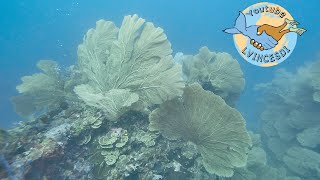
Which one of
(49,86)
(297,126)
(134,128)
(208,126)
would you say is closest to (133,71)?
(134,128)

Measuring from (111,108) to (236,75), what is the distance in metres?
3.52

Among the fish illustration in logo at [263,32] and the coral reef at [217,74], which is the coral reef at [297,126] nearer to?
the coral reef at [217,74]

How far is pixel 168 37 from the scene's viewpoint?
51.5 meters

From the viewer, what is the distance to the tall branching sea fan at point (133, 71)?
418 centimetres

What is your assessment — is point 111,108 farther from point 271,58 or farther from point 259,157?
point 259,157

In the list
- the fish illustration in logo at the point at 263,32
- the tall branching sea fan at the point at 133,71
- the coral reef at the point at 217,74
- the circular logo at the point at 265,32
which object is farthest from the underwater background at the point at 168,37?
the fish illustration in logo at the point at 263,32

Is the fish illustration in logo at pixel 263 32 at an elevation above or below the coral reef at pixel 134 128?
above

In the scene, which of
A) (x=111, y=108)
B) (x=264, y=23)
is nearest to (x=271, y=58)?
(x=264, y=23)

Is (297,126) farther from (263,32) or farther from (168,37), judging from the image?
(168,37)

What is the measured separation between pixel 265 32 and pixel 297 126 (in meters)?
6.69

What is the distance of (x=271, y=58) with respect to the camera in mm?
5391

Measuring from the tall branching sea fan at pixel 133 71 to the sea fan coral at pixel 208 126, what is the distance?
0.23 metres

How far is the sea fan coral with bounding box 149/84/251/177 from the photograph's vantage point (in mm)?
4145

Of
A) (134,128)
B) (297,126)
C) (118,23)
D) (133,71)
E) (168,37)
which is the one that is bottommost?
(134,128)
